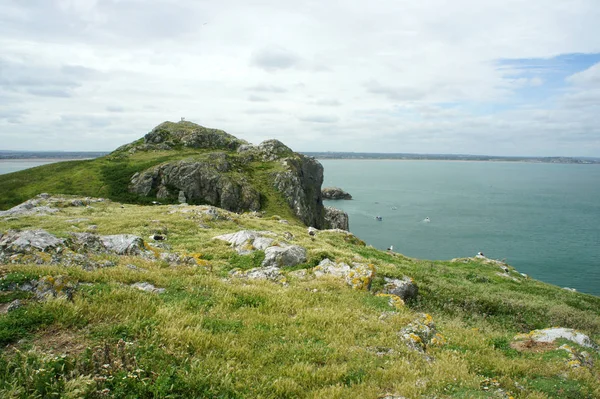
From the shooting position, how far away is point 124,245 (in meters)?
19.7

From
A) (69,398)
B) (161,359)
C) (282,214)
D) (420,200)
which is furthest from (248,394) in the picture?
(420,200)

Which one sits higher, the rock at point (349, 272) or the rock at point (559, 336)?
the rock at point (349, 272)

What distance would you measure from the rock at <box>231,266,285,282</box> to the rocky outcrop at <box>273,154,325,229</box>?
216 feet

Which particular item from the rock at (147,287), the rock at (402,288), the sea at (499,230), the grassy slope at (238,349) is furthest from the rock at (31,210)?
the sea at (499,230)

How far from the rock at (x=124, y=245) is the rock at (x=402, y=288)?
569 inches

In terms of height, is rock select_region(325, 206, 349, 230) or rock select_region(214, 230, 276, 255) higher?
rock select_region(214, 230, 276, 255)

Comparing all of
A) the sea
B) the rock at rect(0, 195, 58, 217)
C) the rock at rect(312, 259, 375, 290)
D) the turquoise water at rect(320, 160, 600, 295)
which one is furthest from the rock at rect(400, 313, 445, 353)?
the sea

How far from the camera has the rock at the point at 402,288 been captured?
18.4m

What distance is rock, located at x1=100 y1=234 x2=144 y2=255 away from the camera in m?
19.1

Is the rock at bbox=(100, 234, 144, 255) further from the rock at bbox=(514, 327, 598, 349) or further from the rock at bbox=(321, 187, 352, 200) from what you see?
the rock at bbox=(321, 187, 352, 200)

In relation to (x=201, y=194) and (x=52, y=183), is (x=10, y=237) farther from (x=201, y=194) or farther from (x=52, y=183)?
(x=52, y=183)

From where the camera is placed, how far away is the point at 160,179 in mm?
79062

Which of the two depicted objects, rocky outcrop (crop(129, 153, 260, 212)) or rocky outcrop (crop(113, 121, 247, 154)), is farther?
rocky outcrop (crop(113, 121, 247, 154))

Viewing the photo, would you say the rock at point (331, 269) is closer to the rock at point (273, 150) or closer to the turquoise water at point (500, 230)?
the turquoise water at point (500, 230)
